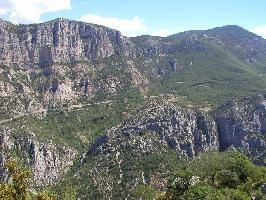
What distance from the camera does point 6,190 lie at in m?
38.8

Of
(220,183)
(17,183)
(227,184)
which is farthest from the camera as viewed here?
(220,183)

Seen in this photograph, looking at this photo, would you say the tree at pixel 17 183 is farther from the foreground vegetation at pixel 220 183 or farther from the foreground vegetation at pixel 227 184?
the foreground vegetation at pixel 227 184

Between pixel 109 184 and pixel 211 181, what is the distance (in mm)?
83988

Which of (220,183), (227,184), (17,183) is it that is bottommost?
(220,183)

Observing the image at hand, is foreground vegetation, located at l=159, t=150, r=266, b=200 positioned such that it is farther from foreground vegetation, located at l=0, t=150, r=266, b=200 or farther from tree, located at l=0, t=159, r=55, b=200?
tree, located at l=0, t=159, r=55, b=200

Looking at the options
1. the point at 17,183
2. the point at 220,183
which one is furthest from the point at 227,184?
the point at 17,183

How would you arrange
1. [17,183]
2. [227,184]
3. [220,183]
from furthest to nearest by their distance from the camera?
[220,183]
[227,184]
[17,183]

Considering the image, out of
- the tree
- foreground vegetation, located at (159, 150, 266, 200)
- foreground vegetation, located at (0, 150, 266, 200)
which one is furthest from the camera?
foreground vegetation, located at (159, 150, 266, 200)

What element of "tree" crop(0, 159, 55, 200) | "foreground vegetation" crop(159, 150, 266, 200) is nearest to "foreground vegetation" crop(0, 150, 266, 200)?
"foreground vegetation" crop(159, 150, 266, 200)

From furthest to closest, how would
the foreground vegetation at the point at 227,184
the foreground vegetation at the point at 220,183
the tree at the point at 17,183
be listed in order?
the foreground vegetation at the point at 227,184 → the foreground vegetation at the point at 220,183 → the tree at the point at 17,183

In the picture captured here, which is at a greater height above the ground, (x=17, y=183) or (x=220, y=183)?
(x=17, y=183)

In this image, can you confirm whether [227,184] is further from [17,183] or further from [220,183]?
[17,183]

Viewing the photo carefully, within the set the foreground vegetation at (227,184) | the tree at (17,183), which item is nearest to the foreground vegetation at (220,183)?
the foreground vegetation at (227,184)

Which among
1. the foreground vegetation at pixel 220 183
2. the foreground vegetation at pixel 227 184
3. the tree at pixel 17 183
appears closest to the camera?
the tree at pixel 17 183
